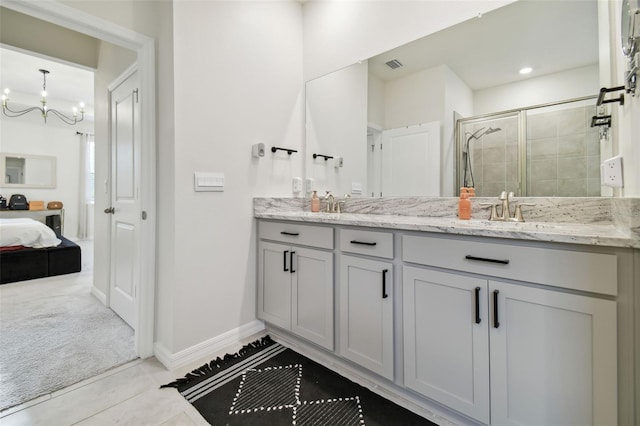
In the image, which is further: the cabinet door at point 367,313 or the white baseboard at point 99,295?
the white baseboard at point 99,295

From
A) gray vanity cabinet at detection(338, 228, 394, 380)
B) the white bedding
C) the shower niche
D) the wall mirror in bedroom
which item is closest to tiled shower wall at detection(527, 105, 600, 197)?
the shower niche

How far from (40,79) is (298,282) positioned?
19.8 ft

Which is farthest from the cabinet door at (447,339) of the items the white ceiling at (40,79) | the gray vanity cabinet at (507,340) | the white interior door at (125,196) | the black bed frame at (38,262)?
the white ceiling at (40,79)

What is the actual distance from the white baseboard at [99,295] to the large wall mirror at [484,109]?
246 cm

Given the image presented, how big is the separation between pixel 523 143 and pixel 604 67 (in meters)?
0.43

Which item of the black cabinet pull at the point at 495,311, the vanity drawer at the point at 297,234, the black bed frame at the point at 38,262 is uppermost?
the vanity drawer at the point at 297,234

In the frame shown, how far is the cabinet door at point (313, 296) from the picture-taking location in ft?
5.73

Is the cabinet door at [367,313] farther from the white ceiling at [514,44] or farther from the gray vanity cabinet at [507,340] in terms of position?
the white ceiling at [514,44]

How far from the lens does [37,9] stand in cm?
150

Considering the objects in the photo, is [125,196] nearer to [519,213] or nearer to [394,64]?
[394,64]

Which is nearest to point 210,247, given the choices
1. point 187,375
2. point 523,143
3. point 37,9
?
point 187,375

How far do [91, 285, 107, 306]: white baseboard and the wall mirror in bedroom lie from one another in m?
4.69

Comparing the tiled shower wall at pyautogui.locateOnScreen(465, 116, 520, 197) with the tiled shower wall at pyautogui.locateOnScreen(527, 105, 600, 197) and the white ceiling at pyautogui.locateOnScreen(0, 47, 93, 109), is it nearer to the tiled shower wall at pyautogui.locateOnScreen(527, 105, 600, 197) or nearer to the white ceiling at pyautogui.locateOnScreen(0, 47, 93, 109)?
the tiled shower wall at pyautogui.locateOnScreen(527, 105, 600, 197)

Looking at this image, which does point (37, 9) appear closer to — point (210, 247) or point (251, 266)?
point (210, 247)
